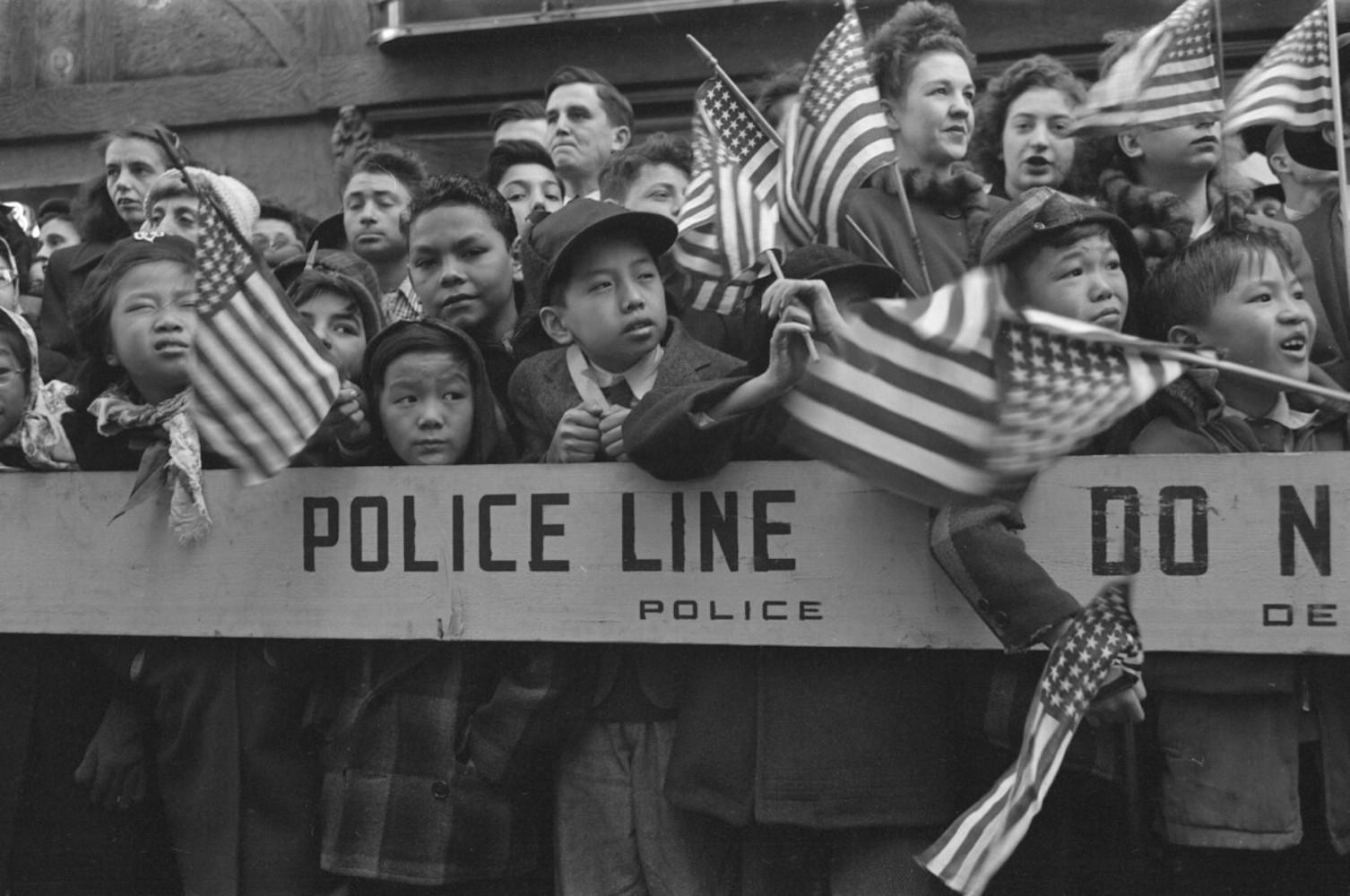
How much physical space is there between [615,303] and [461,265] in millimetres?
815

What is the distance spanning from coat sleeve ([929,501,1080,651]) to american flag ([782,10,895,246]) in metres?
0.98

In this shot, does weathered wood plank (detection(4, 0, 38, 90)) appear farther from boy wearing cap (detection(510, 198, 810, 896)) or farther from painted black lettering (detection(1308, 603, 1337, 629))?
painted black lettering (detection(1308, 603, 1337, 629))

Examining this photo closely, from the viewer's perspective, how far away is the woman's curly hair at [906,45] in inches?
188

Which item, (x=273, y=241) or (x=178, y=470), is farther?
(x=273, y=241)

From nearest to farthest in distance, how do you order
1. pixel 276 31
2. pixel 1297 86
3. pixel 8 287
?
pixel 1297 86 → pixel 8 287 → pixel 276 31

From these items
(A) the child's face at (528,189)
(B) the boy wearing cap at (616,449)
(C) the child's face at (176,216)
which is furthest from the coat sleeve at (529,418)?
(C) the child's face at (176,216)

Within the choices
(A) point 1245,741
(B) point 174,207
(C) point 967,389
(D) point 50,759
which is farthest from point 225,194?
(A) point 1245,741

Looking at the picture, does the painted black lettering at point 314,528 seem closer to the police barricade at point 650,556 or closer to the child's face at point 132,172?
the police barricade at point 650,556

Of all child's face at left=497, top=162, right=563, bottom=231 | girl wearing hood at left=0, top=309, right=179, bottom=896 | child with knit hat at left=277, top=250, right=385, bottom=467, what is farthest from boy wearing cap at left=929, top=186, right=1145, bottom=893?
child's face at left=497, top=162, right=563, bottom=231

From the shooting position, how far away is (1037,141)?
4.98 meters

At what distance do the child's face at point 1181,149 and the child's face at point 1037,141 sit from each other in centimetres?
32

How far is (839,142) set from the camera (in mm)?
4043

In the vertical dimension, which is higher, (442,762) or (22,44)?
(22,44)

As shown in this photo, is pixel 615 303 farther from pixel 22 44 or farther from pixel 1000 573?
pixel 22 44
